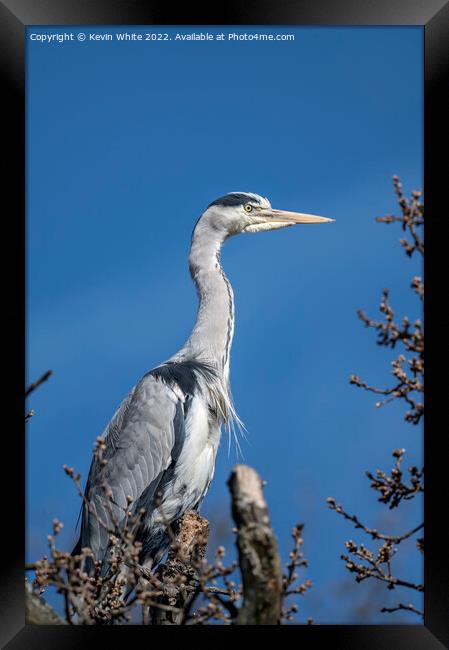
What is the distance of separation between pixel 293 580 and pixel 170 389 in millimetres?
1636

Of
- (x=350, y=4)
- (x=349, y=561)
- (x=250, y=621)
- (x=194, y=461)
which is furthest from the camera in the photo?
(x=194, y=461)

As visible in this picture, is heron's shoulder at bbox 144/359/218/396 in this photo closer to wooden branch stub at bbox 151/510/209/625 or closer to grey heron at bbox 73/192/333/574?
grey heron at bbox 73/192/333/574

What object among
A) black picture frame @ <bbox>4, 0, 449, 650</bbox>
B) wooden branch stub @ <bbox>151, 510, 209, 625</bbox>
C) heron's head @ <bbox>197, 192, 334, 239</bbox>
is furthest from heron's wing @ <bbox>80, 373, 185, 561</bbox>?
heron's head @ <bbox>197, 192, 334, 239</bbox>

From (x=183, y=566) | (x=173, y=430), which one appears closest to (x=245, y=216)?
(x=173, y=430)

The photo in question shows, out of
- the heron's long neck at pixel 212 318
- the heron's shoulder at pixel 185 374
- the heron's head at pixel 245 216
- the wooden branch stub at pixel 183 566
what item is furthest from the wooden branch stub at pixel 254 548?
the heron's head at pixel 245 216

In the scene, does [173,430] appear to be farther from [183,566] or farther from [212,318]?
[183,566]

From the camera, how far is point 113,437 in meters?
3.76

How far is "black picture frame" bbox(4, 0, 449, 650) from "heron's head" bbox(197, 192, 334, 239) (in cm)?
144

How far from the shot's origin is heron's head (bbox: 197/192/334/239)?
4207 mm

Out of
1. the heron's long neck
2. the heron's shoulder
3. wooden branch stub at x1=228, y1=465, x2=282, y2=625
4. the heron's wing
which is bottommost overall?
wooden branch stub at x1=228, y1=465, x2=282, y2=625

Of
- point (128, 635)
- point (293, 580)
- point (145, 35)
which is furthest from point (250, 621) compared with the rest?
point (145, 35)

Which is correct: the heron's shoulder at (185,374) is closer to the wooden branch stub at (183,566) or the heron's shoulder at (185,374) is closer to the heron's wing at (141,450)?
the heron's wing at (141,450)
